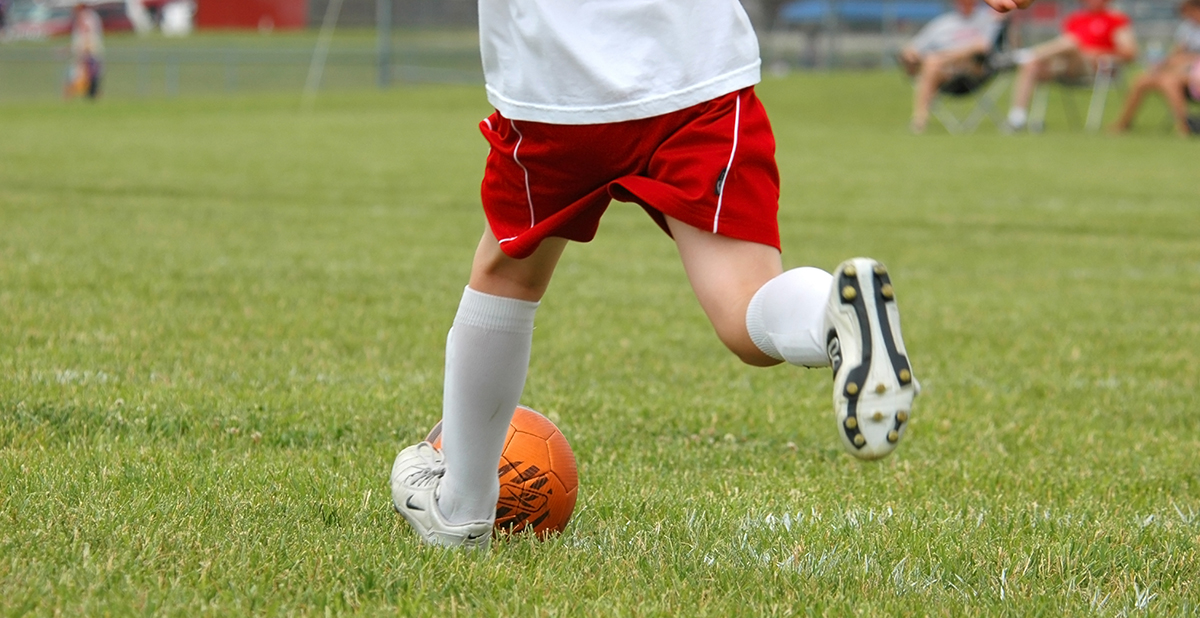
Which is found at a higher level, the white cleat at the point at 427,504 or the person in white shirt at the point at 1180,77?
the white cleat at the point at 427,504

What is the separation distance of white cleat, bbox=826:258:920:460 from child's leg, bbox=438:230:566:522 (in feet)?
2.20

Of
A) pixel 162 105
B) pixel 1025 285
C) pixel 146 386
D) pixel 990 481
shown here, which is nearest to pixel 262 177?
pixel 1025 285

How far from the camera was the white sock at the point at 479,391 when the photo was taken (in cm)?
261

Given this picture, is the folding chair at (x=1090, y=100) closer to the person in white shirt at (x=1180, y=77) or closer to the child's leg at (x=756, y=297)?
the person in white shirt at (x=1180, y=77)

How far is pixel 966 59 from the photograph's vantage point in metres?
18.4

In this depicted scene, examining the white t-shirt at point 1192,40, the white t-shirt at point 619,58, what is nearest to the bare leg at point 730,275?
the white t-shirt at point 619,58

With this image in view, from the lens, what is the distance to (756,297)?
2.28 meters

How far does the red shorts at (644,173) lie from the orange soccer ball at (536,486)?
61cm

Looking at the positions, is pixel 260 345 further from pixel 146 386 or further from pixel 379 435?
pixel 379 435

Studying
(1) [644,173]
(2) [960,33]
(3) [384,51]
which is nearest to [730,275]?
(1) [644,173]

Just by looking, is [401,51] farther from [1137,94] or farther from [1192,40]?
[1192,40]

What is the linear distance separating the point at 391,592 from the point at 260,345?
274cm

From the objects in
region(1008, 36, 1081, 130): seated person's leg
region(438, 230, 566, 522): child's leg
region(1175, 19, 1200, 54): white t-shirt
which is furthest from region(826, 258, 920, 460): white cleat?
region(1175, 19, 1200, 54): white t-shirt

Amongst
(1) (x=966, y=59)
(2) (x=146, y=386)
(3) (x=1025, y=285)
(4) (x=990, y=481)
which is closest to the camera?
(4) (x=990, y=481)
